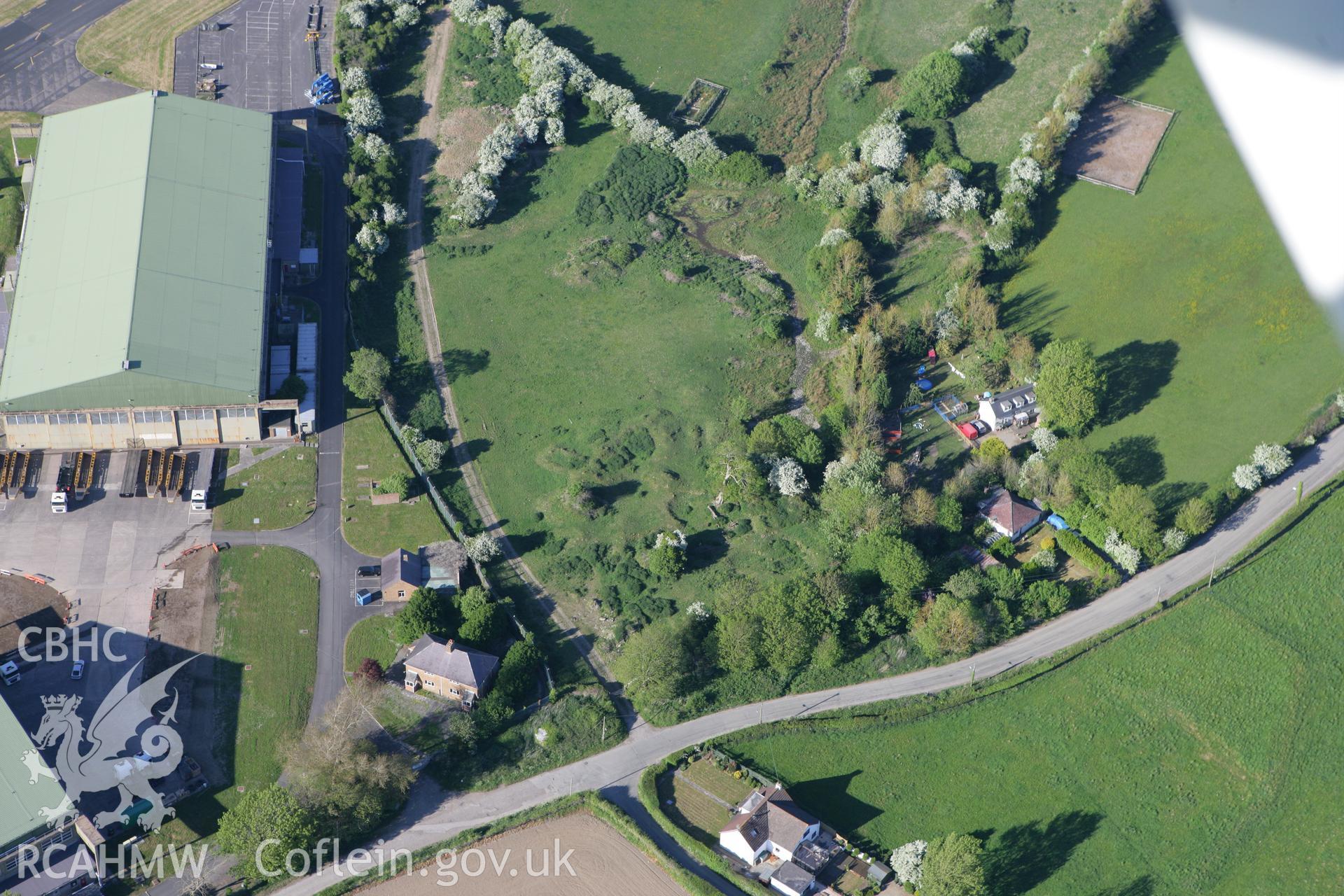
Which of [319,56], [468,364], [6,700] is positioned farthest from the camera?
[319,56]

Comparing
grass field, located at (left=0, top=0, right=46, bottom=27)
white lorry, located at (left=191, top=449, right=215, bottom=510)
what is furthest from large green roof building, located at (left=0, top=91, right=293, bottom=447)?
grass field, located at (left=0, top=0, right=46, bottom=27)

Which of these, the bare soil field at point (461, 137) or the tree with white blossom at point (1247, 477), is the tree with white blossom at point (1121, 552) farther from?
the bare soil field at point (461, 137)

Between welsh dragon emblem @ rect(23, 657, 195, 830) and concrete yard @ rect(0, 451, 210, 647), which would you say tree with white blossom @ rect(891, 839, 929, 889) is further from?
concrete yard @ rect(0, 451, 210, 647)

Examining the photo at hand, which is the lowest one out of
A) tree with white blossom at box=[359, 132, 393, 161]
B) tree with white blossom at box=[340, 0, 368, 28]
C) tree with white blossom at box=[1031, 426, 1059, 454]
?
tree with white blossom at box=[1031, 426, 1059, 454]

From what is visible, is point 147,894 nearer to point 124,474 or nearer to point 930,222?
point 124,474

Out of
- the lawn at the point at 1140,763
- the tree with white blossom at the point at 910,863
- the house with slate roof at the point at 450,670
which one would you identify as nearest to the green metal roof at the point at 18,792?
the house with slate roof at the point at 450,670

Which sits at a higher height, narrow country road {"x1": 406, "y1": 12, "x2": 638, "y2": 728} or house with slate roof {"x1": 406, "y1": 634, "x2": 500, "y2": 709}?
narrow country road {"x1": 406, "y1": 12, "x2": 638, "y2": 728}

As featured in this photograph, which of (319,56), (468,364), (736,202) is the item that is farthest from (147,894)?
(319,56)
